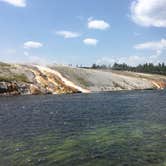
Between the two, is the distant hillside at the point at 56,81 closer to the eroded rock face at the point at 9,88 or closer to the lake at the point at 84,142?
the eroded rock face at the point at 9,88

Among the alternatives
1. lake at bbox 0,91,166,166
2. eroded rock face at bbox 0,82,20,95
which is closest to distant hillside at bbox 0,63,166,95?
eroded rock face at bbox 0,82,20,95

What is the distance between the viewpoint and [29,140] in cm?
3344

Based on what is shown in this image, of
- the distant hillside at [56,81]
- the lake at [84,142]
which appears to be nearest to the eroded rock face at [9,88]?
the distant hillside at [56,81]

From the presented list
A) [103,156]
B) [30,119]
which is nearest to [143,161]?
[103,156]

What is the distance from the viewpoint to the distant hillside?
106887mm

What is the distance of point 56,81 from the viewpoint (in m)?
120

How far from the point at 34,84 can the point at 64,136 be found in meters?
79.0

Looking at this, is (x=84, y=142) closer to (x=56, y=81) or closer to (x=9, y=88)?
(x=9, y=88)

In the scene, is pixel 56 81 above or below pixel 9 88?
above

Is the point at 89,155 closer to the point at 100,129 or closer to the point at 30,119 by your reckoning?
the point at 100,129

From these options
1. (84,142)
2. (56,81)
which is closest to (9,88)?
(56,81)

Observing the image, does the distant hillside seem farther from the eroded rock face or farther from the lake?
the lake

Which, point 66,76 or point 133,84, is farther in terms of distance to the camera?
point 133,84

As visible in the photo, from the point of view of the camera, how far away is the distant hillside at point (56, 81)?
106887 mm
